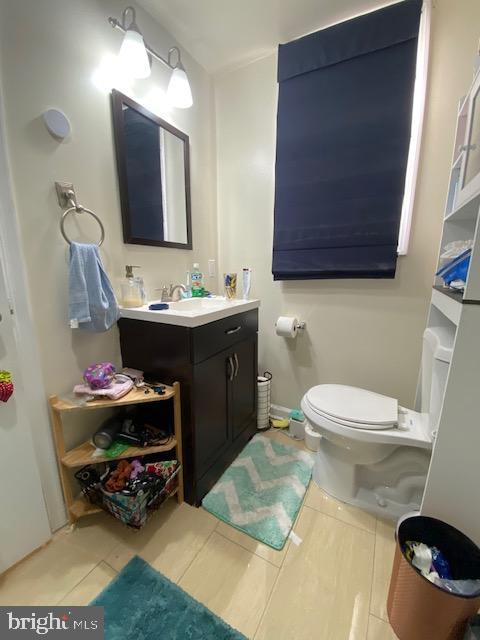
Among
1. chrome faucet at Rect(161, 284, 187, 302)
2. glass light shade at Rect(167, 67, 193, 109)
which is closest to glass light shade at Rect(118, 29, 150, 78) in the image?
glass light shade at Rect(167, 67, 193, 109)

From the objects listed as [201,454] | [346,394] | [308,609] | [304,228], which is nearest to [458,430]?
[346,394]

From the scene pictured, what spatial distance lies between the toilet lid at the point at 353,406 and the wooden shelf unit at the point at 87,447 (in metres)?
0.68

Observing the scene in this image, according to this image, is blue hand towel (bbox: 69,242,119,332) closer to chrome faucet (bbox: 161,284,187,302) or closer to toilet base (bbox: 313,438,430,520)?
chrome faucet (bbox: 161,284,187,302)

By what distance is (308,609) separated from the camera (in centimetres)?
89

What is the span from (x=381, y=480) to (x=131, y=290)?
5.03 feet

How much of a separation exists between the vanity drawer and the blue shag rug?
813 millimetres

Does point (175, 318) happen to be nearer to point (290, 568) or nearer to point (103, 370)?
point (103, 370)

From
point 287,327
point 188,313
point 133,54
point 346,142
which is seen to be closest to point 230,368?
point 188,313

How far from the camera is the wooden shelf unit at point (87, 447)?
1.03 m

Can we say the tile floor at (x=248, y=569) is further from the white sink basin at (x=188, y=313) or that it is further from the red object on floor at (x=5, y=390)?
the white sink basin at (x=188, y=313)

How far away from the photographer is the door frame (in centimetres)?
88

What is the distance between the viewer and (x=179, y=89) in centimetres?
138

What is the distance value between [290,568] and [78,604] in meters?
0.76

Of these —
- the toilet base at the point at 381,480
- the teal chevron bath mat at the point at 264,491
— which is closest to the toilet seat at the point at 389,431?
the toilet base at the point at 381,480
